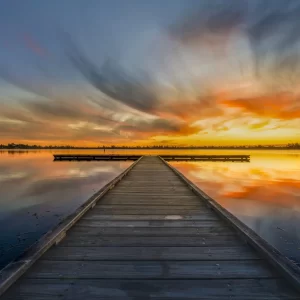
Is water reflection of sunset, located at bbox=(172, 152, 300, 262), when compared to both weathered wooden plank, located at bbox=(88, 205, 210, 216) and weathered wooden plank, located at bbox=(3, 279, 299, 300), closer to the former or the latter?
weathered wooden plank, located at bbox=(88, 205, 210, 216)

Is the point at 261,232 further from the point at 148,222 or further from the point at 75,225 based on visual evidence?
the point at 75,225

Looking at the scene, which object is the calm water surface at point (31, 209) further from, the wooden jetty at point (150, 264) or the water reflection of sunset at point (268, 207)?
the water reflection of sunset at point (268, 207)

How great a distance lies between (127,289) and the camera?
210 cm

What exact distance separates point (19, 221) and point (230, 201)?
9.32 m

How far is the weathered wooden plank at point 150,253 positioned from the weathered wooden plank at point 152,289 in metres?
0.46

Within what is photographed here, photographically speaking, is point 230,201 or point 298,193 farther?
point 298,193

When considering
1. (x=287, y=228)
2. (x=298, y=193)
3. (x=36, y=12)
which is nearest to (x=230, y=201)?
(x=287, y=228)

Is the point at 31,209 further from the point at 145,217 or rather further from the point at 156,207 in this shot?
the point at 145,217

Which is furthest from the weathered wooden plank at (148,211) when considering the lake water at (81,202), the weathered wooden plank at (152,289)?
the weathered wooden plank at (152,289)

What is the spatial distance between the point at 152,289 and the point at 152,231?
155 cm

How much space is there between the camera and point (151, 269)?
2.45 metres

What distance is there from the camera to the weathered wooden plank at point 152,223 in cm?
393

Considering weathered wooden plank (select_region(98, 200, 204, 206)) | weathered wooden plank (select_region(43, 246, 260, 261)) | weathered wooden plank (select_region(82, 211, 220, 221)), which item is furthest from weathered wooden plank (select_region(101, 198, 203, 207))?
weathered wooden plank (select_region(43, 246, 260, 261))

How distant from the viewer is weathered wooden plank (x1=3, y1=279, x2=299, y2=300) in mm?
2004
